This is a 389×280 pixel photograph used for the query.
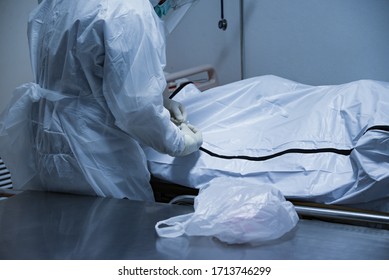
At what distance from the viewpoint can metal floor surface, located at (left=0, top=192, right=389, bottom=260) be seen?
0.88 metres

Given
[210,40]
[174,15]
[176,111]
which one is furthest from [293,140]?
[210,40]

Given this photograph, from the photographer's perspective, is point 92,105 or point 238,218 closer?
point 238,218

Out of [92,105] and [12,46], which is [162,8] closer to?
[92,105]

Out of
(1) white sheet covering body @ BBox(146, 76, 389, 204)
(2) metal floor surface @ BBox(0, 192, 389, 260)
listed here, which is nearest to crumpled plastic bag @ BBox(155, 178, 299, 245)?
(2) metal floor surface @ BBox(0, 192, 389, 260)

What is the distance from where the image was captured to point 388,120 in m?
1.29

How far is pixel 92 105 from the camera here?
130cm

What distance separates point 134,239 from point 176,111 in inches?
28.5

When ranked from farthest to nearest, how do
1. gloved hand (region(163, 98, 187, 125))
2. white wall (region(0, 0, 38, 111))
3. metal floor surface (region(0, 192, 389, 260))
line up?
1. white wall (region(0, 0, 38, 111))
2. gloved hand (region(163, 98, 187, 125))
3. metal floor surface (region(0, 192, 389, 260))

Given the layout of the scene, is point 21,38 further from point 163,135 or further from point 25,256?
point 25,256

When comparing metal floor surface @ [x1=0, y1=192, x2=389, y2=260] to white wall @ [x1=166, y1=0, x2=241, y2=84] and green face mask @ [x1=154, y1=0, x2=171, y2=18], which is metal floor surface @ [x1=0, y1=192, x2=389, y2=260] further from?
white wall @ [x1=166, y1=0, x2=241, y2=84]

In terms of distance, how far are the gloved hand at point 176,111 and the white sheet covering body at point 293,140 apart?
12 centimetres

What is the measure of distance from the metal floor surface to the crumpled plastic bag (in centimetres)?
2
